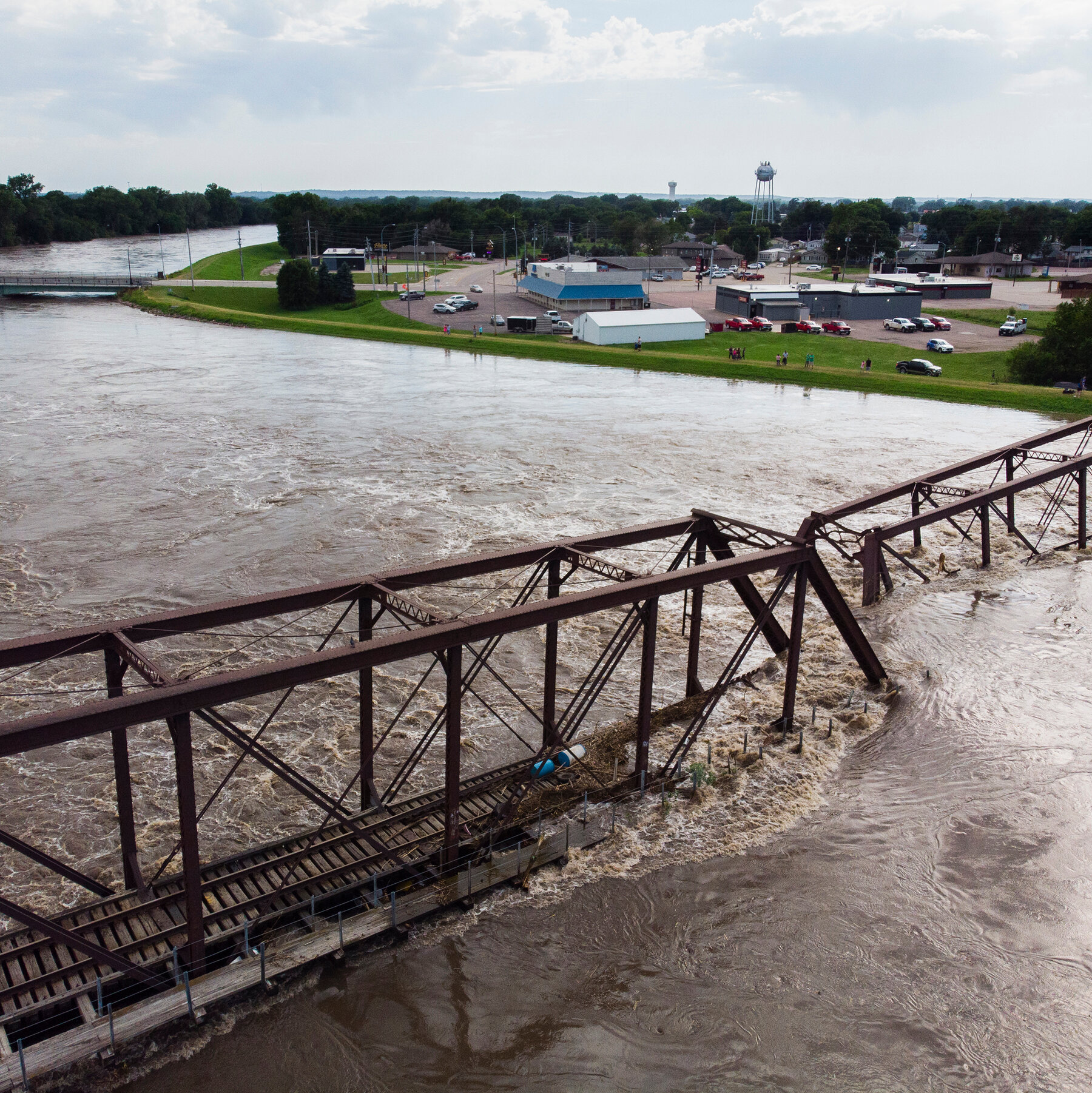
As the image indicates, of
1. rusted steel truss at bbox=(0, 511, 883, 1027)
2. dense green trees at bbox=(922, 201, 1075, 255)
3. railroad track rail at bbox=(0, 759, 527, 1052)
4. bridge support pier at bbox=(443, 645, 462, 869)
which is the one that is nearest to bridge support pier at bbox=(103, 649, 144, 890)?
rusted steel truss at bbox=(0, 511, 883, 1027)

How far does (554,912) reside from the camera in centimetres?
1739

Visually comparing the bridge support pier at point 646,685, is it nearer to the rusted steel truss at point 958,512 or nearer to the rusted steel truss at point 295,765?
the rusted steel truss at point 295,765

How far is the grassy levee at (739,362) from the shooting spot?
69.4 m

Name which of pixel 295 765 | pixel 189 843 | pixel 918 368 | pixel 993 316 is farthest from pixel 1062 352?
pixel 189 843

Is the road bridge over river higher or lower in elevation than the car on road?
higher

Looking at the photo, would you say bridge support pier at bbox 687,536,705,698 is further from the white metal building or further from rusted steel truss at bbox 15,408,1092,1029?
the white metal building

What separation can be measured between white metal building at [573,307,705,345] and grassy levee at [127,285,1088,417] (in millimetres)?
1161

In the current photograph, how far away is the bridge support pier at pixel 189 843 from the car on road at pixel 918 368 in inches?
2785

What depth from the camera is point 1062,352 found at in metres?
71.7

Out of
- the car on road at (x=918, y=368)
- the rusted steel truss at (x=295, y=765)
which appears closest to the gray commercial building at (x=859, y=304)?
the car on road at (x=918, y=368)

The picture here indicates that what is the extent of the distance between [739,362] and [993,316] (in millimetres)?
45443

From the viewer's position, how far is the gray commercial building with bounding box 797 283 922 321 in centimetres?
10544

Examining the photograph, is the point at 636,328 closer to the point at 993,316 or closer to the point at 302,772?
the point at 993,316

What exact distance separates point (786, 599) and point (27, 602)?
2468 centimetres
